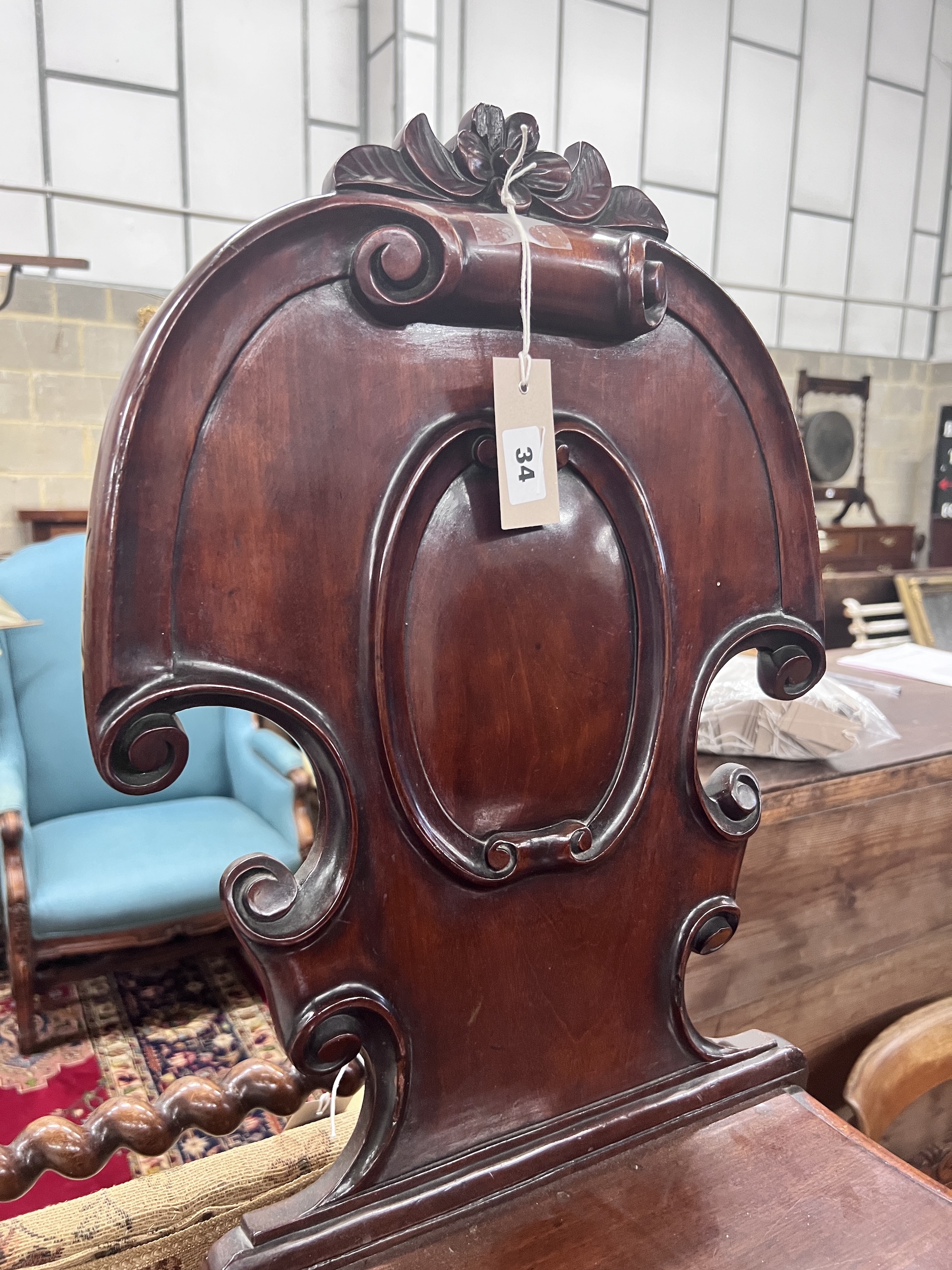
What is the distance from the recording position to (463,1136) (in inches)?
22.1

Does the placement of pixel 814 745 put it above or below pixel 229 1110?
above

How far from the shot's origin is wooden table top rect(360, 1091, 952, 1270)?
1.73ft

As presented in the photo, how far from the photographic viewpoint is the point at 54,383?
3471 millimetres

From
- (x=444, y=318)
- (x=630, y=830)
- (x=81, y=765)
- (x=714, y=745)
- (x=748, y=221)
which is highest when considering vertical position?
(x=748, y=221)

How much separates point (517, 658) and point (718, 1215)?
365 millimetres

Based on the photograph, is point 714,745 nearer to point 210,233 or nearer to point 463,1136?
point 463,1136

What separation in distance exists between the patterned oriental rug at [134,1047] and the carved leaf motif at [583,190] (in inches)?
55.6

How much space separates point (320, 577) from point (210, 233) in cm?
373

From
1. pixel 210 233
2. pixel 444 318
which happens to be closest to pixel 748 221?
pixel 210 233

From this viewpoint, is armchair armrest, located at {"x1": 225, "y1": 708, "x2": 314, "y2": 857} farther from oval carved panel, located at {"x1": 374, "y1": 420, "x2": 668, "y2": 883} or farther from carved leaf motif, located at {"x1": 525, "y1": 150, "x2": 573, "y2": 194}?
carved leaf motif, located at {"x1": 525, "y1": 150, "x2": 573, "y2": 194}

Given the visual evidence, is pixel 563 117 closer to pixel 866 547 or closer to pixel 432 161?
pixel 866 547

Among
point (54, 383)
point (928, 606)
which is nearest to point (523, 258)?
point (928, 606)

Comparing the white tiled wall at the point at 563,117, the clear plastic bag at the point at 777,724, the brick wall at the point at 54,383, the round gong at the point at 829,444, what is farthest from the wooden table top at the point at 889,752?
the round gong at the point at 829,444

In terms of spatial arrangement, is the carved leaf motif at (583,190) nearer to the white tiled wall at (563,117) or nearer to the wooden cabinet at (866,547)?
the white tiled wall at (563,117)
